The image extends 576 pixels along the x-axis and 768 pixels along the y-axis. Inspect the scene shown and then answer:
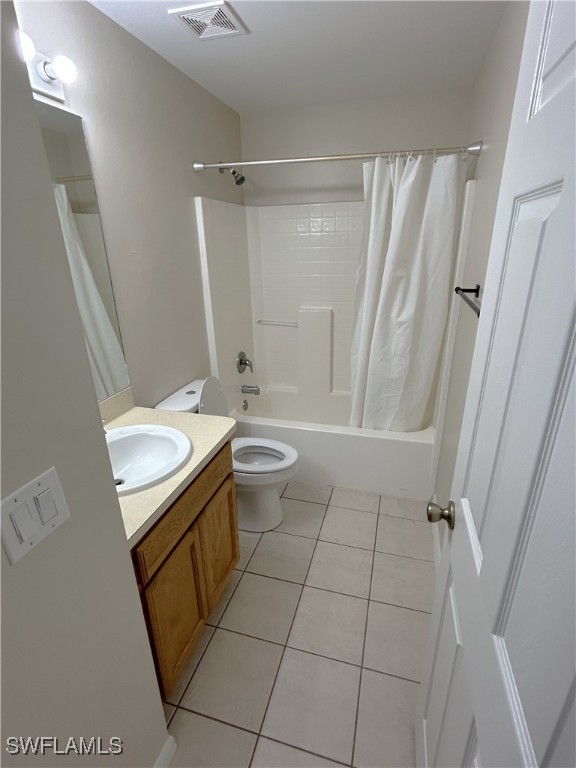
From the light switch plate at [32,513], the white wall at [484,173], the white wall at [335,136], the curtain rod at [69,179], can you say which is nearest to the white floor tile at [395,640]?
the white wall at [484,173]

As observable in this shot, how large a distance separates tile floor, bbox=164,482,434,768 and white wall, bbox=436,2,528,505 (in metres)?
0.50

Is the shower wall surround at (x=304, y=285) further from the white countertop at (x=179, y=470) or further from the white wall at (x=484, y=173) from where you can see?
the white countertop at (x=179, y=470)

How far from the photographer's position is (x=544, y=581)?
419 millimetres

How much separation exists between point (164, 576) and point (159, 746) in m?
0.50

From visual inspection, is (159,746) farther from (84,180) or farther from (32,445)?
(84,180)

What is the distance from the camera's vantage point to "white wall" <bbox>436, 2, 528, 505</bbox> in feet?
4.18

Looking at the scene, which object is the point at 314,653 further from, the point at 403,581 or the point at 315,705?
the point at 403,581

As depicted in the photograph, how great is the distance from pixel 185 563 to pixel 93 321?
3.20 feet

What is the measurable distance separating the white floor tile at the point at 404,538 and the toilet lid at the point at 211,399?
1.10 metres

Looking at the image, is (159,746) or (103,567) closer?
(103,567)

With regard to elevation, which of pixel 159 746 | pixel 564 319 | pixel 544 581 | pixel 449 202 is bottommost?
pixel 159 746

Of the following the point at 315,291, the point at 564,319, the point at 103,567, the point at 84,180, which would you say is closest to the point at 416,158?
the point at 315,291

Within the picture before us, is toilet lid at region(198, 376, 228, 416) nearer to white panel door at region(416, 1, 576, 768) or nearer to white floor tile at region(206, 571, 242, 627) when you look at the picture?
white floor tile at region(206, 571, 242, 627)

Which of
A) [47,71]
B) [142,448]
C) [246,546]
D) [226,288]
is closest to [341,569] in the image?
[246,546]
